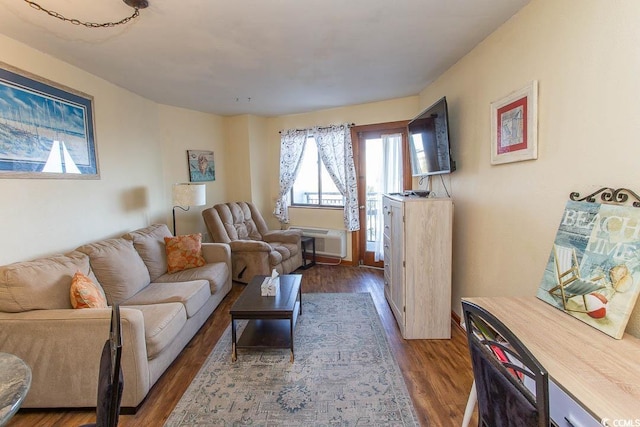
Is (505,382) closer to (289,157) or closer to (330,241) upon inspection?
(330,241)

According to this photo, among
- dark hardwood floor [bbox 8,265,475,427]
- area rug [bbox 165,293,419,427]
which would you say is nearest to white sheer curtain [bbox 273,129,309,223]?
dark hardwood floor [bbox 8,265,475,427]

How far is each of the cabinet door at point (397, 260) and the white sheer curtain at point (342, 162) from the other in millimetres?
1510

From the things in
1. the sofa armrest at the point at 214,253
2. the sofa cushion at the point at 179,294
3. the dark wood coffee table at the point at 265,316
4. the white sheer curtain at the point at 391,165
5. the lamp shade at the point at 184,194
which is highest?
the white sheer curtain at the point at 391,165

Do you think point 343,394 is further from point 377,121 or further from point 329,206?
point 377,121

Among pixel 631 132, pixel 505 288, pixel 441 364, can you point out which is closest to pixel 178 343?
pixel 441 364

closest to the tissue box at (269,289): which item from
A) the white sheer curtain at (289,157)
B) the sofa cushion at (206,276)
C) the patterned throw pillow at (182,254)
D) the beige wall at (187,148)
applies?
the sofa cushion at (206,276)

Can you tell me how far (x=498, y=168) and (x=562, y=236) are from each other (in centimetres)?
88

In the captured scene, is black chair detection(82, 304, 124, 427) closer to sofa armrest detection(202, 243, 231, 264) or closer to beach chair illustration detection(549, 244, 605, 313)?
beach chair illustration detection(549, 244, 605, 313)

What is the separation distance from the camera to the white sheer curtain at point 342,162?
177 inches

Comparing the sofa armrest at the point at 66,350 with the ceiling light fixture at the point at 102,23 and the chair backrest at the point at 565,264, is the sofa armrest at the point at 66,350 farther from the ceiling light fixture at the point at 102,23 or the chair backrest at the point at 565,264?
the chair backrest at the point at 565,264

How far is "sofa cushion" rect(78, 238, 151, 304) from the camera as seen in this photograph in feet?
7.91

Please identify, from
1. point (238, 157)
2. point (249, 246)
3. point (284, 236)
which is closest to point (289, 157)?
point (238, 157)

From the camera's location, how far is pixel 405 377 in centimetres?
211

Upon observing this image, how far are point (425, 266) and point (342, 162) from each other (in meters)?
2.42
